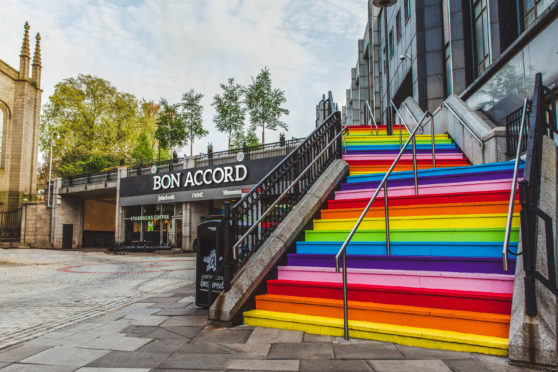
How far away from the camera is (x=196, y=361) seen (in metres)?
3.67

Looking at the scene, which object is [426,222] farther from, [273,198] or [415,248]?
[273,198]

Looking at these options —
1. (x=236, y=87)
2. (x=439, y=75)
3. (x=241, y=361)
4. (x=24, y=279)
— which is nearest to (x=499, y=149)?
(x=241, y=361)

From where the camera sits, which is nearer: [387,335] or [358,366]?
[358,366]

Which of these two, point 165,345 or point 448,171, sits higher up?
point 448,171

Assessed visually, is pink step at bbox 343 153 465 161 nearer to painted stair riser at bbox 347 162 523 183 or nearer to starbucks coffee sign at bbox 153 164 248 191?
painted stair riser at bbox 347 162 523 183

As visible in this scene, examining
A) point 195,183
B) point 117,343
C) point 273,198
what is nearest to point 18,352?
Answer: point 117,343

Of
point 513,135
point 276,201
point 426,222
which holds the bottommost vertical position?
point 426,222

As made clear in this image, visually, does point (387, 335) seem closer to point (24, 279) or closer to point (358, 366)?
point (358, 366)

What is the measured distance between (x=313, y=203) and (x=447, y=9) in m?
16.1

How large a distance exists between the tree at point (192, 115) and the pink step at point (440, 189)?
97.8 ft

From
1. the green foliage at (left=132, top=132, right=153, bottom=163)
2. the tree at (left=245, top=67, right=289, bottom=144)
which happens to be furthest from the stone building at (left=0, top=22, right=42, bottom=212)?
the tree at (left=245, top=67, right=289, bottom=144)

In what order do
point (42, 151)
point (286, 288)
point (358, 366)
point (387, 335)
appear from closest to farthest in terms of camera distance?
point (358, 366) < point (387, 335) < point (286, 288) < point (42, 151)

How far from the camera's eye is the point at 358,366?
3.33 m

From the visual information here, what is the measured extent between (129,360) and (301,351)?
5.89ft
